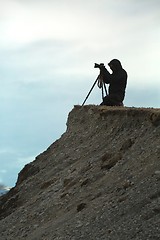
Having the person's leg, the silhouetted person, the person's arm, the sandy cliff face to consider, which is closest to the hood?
the silhouetted person

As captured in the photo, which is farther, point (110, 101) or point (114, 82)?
point (114, 82)

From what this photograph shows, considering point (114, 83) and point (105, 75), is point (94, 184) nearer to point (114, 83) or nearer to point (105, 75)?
point (114, 83)

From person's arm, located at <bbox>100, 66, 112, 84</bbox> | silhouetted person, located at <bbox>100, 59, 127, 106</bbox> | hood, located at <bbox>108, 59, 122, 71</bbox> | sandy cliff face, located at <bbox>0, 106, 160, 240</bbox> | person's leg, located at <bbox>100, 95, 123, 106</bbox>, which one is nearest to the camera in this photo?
sandy cliff face, located at <bbox>0, 106, 160, 240</bbox>

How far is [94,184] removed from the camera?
2616cm

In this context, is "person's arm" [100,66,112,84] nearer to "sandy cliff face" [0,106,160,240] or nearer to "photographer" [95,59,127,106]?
"photographer" [95,59,127,106]

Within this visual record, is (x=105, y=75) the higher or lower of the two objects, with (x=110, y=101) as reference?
higher

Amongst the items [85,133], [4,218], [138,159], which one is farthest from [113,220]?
[85,133]

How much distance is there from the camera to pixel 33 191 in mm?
32594

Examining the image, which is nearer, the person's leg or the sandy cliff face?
the sandy cliff face

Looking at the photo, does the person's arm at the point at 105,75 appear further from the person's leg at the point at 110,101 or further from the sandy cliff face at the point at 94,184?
the sandy cliff face at the point at 94,184

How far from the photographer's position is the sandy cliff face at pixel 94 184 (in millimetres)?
20891

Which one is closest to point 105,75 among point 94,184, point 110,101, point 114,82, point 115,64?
point 114,82

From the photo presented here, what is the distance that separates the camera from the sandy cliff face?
68.5 ft

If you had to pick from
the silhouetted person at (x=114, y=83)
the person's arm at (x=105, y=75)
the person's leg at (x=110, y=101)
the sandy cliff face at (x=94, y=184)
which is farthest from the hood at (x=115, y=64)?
the sandy cliff face at (x=94, y=184)
